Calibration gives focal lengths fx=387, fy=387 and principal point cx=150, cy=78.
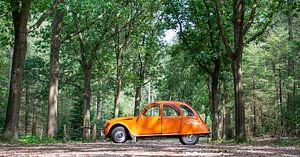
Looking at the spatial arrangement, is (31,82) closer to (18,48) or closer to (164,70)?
(164,70)

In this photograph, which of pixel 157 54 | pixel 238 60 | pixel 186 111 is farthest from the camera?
pixel 157 54

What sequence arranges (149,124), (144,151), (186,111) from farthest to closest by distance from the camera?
(149,124)
(186,111)
(144,151)

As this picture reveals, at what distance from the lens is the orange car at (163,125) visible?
1555cm

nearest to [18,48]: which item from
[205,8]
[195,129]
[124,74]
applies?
[195,129]

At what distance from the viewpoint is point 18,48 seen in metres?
15.8

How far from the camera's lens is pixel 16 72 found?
15.6 metres

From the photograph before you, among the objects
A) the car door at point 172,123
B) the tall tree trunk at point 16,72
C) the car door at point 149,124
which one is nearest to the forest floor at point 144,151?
the tall tree trunk at point 16,72

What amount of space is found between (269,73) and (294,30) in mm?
6490

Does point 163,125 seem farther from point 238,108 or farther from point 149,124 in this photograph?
point 238,108

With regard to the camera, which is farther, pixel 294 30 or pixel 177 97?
pixel 177 97

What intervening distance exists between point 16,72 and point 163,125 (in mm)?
6314

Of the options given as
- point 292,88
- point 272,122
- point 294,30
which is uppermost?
point 294,30

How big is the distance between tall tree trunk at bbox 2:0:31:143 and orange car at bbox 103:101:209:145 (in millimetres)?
3678

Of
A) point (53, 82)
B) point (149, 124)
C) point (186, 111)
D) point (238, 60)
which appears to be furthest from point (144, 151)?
point (53, 82)
